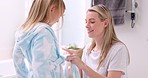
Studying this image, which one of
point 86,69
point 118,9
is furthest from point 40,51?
point 118,9

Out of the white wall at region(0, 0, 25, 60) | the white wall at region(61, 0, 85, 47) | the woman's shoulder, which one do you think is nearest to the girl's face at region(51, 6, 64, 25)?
the woman's shoulder

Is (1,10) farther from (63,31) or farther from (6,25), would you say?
(63,31)

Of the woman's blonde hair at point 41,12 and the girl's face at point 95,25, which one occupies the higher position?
the woman's blonde hair at point 41,12

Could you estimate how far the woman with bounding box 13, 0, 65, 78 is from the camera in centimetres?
108

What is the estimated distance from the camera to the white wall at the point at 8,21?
2.74 metres

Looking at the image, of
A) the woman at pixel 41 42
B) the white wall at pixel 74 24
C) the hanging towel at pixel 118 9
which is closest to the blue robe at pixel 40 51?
the woman at pixel 41 42

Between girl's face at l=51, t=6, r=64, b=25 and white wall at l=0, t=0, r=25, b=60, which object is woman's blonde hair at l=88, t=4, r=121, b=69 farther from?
white wall at l=0, t=0, r=25, b=60

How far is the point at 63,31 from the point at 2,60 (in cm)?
87

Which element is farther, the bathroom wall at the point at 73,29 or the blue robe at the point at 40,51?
the bathroom wall at the point at 73,29

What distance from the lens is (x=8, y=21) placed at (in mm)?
2799

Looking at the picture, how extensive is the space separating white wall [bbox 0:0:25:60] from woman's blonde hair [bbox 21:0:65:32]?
167cm

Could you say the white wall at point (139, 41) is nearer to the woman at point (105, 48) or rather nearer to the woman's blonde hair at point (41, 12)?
the woman at point (105, 48)

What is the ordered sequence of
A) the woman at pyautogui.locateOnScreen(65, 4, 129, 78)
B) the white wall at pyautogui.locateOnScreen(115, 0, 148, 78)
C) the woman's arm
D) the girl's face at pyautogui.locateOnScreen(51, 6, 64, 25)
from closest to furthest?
the girl's face at pyautogui.locateOnScreen(51, 6, 64, 25), the woman's arm, the woman at pyautogui.locateOnScreen(65, 4, 129, 78), the white wall at pyautogui.locateOnScreen(115, 0, 148, 78)

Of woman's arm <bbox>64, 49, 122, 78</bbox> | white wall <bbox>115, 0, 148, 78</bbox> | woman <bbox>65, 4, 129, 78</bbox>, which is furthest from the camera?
white wall <bbox>115, 0, 148, 78</bbox>
